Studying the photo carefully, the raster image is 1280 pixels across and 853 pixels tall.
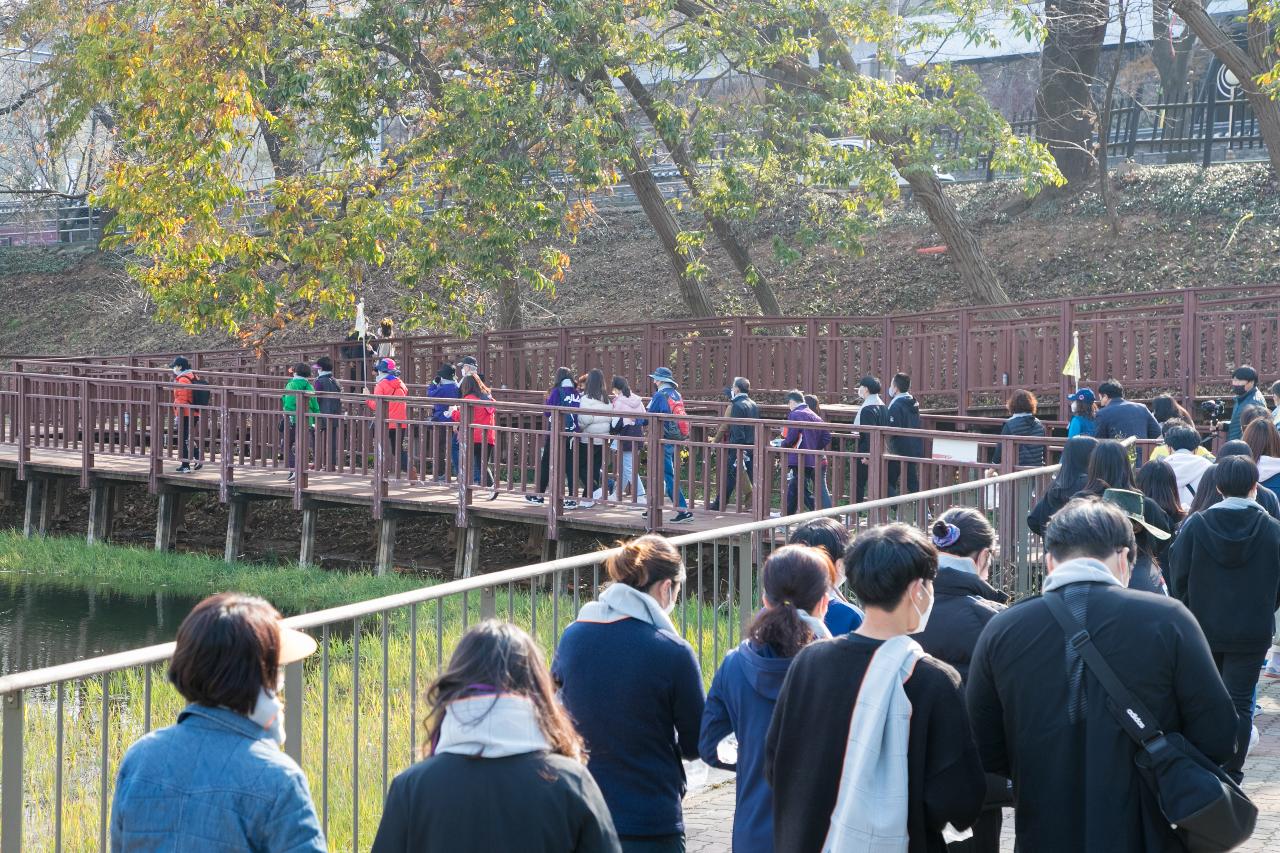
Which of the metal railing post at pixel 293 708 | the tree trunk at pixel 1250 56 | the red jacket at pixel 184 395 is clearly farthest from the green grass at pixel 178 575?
the tree trunk at pixel 1250 56

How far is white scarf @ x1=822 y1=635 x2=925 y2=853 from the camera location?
11.5 feet

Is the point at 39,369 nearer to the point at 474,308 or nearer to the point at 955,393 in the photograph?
the point at 474,308

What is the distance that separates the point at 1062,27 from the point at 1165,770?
27.2 metres

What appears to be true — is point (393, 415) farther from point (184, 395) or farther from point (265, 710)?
point (265, 710)

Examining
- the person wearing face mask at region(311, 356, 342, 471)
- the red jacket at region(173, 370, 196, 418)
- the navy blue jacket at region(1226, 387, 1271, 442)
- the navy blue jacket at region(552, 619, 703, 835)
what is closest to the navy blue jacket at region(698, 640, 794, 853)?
the navy blue jacket at region(552, 619, 703, 835)

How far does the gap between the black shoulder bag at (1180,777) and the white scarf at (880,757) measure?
0.51m

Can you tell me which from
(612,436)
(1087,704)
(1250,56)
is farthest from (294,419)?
(1087,704)

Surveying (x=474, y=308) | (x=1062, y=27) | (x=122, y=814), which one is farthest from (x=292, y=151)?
(x=122, y=814)

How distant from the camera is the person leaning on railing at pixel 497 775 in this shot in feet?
9.40

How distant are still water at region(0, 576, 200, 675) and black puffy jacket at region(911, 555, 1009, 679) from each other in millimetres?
11745

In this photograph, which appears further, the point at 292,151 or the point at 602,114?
the point at 292,151

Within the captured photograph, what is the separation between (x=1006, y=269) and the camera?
28609 millimetres

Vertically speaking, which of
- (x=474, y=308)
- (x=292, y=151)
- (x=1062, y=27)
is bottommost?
(x=474, y=308)

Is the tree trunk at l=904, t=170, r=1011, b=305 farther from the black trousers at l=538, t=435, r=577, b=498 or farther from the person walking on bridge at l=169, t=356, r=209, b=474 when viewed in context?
the person walking on bridge at l=169, t=356, r=209, b=474
